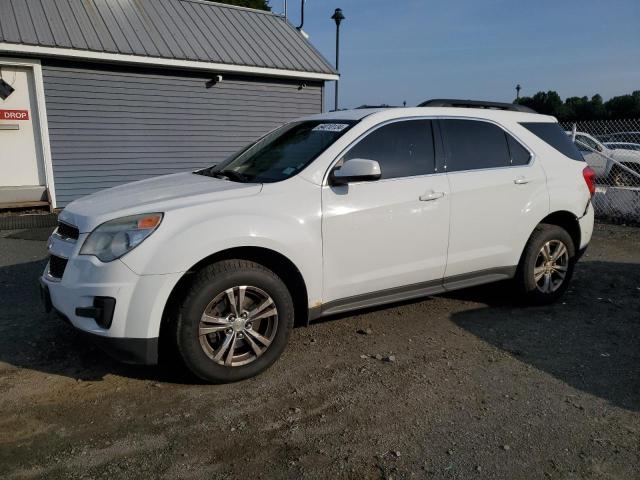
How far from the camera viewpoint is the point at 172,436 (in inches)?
112

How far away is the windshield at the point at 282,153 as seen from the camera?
382 centimetres

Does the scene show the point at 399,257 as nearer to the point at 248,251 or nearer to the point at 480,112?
the point at 248,251

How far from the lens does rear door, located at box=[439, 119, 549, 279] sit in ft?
13.9

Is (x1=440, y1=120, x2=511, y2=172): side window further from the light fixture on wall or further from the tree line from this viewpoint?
the tree line

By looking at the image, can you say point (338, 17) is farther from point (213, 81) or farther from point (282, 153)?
point (282, 153)

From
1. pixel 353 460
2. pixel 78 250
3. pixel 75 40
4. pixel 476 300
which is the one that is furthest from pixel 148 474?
pixel 75 40

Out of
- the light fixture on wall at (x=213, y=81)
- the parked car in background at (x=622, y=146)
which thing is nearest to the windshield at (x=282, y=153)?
the light fixture on wall at (x=213, y=81)

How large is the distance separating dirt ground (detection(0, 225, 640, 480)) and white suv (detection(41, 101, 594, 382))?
0.36 metres

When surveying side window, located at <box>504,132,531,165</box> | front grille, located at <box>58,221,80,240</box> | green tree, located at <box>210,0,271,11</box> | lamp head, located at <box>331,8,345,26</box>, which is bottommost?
front grille, located at <box>58,221,80,240</box>

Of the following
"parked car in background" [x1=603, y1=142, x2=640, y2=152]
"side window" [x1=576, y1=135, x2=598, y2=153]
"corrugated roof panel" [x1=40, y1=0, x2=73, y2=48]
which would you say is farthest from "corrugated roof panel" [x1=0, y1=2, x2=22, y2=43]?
"parked car in background" [x1=603, y1=142, x2=640, y2=152]

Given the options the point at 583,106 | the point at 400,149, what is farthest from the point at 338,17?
the point at 583,106

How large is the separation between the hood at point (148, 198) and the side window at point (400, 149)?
0.93 m

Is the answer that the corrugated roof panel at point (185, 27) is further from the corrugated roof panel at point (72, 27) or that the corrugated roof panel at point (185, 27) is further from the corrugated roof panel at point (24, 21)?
the corrugated roof panel at point (24, 21)

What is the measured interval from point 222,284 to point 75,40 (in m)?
7.91
